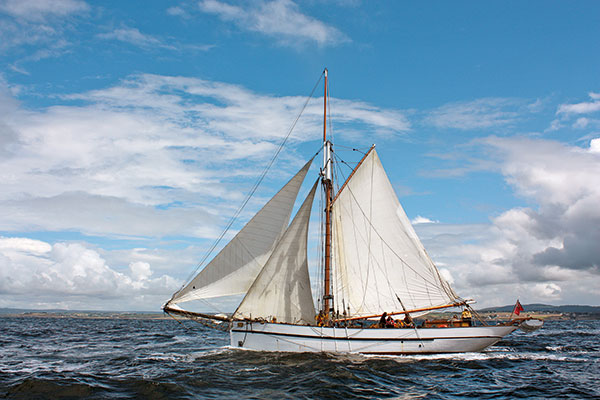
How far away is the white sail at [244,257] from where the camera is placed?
108ft

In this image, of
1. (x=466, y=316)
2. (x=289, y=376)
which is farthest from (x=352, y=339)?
(x=466, y=316)

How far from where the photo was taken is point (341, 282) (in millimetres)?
35938

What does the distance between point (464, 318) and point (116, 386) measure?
25.1 metres

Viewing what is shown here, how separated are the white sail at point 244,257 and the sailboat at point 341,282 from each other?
74 mm

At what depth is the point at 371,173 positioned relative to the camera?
121 feet

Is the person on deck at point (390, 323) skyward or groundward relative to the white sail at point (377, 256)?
groundward

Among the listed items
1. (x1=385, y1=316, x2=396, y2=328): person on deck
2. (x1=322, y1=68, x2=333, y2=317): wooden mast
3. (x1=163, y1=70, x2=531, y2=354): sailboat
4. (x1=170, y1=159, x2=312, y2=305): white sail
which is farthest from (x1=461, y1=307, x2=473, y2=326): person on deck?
(x1=170, y1=159, x2=312, y2=305): white sail

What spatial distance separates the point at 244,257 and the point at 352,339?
982cm

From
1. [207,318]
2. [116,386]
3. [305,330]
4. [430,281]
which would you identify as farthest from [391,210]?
[116,386]

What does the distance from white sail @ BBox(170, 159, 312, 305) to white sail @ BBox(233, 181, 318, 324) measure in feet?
2.44

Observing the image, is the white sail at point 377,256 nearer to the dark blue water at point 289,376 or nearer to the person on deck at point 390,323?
the person on deck at point 390,323

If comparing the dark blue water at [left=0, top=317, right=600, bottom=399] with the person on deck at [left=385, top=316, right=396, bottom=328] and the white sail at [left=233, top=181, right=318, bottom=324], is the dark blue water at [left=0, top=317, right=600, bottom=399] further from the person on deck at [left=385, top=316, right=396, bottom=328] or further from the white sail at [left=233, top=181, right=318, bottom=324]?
the white sail at [left=233, top=181, right=318, bottom=324]

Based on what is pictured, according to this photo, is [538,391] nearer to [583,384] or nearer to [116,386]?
[583,384]

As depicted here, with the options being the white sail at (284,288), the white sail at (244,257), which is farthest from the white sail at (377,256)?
the white sail at (244,257)
